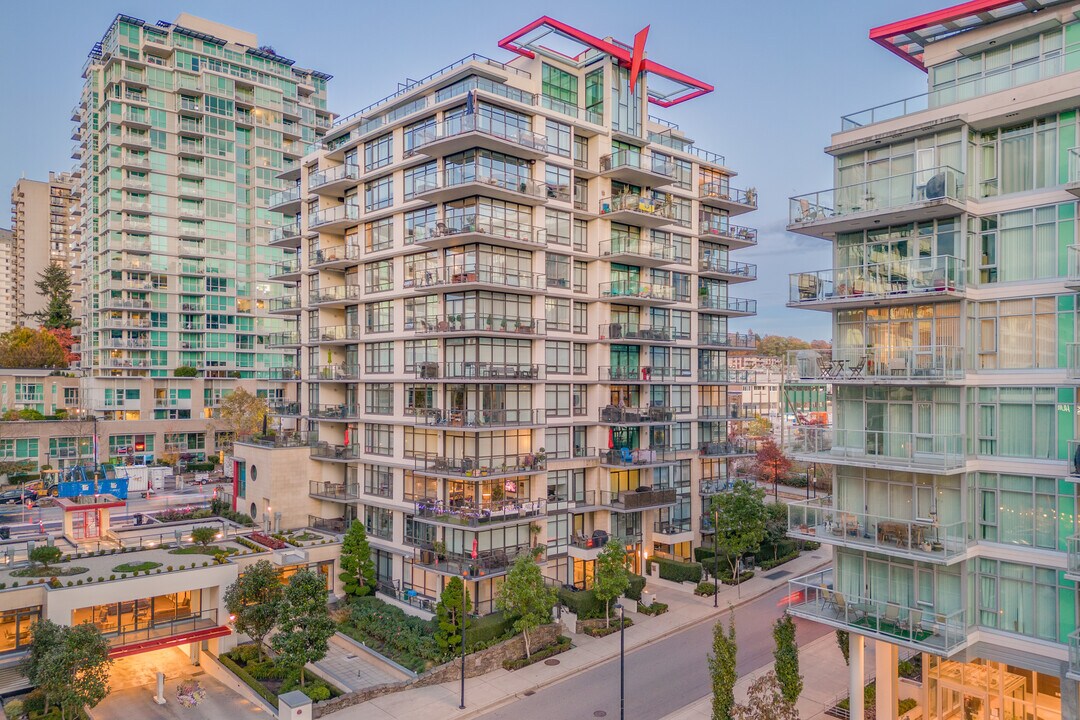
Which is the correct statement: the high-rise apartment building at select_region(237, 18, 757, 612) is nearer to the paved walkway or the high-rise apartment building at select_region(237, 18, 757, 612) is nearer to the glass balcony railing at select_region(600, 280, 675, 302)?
the glass balcony railing at select_region(600, 280, 675, 302)

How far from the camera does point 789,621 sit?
22.6m

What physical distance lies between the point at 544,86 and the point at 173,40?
58164 mm

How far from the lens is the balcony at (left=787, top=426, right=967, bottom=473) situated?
20234mm

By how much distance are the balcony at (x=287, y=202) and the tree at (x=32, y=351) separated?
170ft

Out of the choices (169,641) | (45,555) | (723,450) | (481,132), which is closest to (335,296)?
(481,132)

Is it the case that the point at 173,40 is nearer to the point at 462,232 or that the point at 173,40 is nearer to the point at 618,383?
the point at 462,232

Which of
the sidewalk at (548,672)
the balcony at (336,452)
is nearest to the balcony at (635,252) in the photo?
the sidewalk at (548,672)

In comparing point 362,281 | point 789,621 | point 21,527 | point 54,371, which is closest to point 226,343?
point 54,371

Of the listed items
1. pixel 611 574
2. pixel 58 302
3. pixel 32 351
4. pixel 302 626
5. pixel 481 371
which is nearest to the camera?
pixel 302 626

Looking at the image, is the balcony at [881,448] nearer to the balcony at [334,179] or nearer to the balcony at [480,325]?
the balcony at [480,325]

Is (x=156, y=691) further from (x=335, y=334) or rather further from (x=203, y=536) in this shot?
(x=335, y=334)

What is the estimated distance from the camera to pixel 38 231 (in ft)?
413

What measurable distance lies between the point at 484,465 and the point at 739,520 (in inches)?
601

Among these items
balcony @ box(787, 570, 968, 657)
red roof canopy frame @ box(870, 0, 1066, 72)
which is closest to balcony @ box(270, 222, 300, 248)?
red roof canopy frame @ box(870, 0, 1066, 72)
